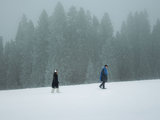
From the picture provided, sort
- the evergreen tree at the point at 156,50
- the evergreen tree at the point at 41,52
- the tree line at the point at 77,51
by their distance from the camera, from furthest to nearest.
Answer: the evergreen tree at the point at 156,50 → the evergreen tree at the point at 41,52 → the tree line at the point at 77,51

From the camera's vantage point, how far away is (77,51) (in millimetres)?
38562

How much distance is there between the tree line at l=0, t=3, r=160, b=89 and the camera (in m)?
36.2

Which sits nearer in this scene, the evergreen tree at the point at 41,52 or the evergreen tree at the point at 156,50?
the evergreen tree at the point at 41,52

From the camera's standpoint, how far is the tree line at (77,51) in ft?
119

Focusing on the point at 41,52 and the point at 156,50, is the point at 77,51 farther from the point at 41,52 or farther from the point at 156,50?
the point at 156,50

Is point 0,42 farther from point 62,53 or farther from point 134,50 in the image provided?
point 134,50

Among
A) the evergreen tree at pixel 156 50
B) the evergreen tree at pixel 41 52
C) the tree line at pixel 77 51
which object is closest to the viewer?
the tree line at pixel 77 51

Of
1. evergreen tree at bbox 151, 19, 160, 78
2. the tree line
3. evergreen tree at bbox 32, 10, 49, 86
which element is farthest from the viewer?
evergreen tree at bbox 151, 19, 160, 78

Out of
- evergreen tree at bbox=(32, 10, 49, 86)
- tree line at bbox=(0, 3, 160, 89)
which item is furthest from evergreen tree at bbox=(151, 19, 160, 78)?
evergreen tree at bbox=(32, 10, 49, 86)

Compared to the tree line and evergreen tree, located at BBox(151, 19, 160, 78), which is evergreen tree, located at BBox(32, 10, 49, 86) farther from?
evergreen tree, located at BBox(151, 19, 160, 78)

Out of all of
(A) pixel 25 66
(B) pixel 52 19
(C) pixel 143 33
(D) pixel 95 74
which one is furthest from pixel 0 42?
(C) pixel 143 33

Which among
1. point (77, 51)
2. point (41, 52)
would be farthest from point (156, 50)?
point (41, 52)

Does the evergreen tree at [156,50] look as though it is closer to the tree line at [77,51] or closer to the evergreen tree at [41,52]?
the tree line at [77,51]

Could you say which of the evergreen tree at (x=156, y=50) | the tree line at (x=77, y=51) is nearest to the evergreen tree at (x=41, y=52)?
the tree line at (x=77, y=51)
